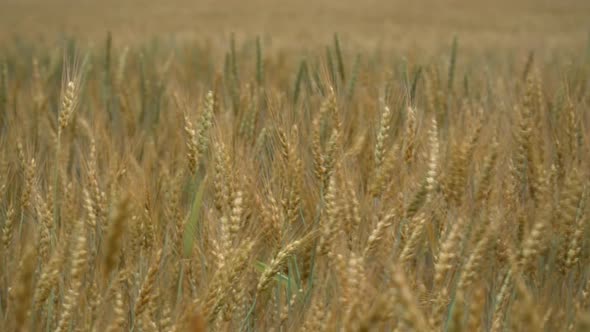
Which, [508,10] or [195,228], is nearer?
[195,228]

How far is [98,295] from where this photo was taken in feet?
3.20

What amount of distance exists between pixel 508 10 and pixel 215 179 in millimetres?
12850

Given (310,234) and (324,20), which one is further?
(324,20)

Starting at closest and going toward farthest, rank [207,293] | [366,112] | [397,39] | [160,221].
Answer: [207,293] → [160,221] → [366,112] → [397,39]

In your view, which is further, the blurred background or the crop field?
the blurred background

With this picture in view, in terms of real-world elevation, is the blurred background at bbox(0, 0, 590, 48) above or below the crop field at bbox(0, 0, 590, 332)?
above

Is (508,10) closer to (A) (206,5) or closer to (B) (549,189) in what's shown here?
(A) (206,5)

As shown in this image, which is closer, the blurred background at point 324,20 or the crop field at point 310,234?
the crop field at point 310,234

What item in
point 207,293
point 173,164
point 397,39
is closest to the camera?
point 207,293

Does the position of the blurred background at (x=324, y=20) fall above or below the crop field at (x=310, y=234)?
above

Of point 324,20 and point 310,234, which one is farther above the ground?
point 324,20

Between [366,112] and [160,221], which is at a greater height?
[366,112]

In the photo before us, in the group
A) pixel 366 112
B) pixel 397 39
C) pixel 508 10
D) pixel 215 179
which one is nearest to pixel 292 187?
pixel 215 179

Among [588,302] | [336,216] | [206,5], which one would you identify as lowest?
[588,302]
